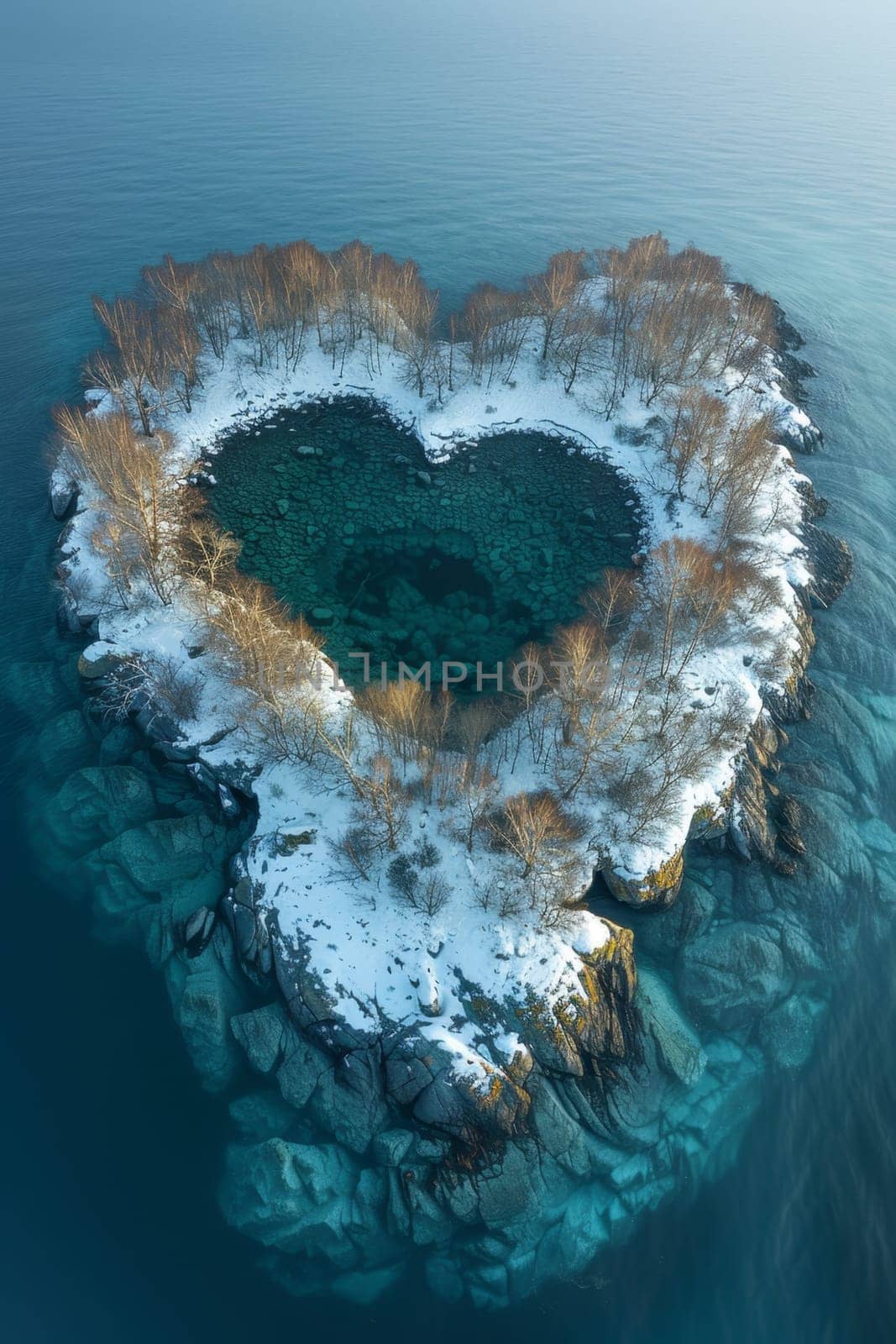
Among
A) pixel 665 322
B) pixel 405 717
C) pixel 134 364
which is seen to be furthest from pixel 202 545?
pixel 665 322

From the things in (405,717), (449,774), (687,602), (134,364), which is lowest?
(449,774)

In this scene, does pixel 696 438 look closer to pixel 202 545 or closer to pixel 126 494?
pixel 202 545

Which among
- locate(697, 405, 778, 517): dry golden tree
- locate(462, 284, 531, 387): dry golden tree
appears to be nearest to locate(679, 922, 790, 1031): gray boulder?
locate(697, 405, 778, 517): dry golden tree

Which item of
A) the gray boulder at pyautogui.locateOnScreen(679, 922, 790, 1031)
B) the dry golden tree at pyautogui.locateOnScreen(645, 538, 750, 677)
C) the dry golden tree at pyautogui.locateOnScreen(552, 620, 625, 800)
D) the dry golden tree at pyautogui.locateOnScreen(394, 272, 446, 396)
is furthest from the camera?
the dry golden tree at pyautogui.locateOnScreen(394, 272, 446, 396)

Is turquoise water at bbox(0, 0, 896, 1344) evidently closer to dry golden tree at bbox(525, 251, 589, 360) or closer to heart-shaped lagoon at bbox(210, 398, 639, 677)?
dry golden tree at bbox(525, 251, 589, 360)

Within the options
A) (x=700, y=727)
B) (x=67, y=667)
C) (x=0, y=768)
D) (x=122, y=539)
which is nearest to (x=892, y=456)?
(x=700, y=727)

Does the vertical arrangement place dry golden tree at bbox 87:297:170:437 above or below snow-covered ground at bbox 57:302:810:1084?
above
